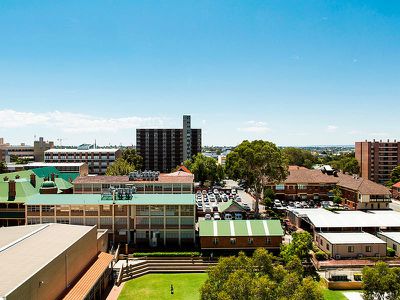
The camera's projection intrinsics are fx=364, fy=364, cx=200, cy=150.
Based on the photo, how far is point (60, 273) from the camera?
109 ft

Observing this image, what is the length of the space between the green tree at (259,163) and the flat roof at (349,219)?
988 cm

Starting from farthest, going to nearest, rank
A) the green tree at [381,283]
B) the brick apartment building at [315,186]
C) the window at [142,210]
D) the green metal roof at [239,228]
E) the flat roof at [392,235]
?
1. the brick apartment building at [315,186]
2. the window at [142,210]
3. the flat roof at [392,235]
4. the green metal roof at [239,228]
5. the green tree at [381,283]

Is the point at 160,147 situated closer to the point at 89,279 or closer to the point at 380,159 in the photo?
the point at 380,159

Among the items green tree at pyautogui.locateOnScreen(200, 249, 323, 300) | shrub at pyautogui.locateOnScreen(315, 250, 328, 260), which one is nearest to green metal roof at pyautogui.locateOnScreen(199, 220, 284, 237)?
shrub at pyautogui.locateOnScreen(315, 250, 328, 260)

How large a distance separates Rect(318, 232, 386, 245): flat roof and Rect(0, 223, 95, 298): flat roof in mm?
36248

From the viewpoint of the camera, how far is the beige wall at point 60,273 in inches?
1051

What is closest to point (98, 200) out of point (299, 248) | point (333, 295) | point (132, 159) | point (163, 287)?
point (163, 287)

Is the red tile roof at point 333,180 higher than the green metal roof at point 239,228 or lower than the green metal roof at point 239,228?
higher

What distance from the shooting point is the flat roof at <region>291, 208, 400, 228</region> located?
61.9 m

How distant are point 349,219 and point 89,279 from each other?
153 ft

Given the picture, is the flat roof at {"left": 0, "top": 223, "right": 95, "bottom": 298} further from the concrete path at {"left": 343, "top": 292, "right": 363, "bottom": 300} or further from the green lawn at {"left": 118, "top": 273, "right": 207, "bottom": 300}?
the concrete path at {"left": 343, "top": 292, "right": 363, "bottom": 300}

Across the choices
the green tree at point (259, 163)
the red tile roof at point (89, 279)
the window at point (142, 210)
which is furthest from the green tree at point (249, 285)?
the green tree at point (259, 163)

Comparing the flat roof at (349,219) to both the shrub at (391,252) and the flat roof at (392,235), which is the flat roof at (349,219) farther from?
the shrub at (391,252)

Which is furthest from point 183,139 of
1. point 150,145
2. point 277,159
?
point 277,159
